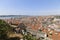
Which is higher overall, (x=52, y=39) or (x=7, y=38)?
(x=7, y=38)

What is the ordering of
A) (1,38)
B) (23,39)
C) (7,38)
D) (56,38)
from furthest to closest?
(56,38), (23,39), (7,38), (1,38)

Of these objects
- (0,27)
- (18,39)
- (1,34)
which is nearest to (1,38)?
(1,34)

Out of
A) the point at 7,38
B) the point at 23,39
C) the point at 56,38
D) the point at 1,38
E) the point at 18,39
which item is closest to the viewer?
the point at 1,38

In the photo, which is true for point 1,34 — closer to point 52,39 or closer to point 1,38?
point 1,38

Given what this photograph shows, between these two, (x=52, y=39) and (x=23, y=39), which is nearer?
(x=23, y=39)

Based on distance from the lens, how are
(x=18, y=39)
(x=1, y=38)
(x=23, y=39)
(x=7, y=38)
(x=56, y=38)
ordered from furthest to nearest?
(x=56, y=38)
(x=23, y=39)
(x=18, y=39)
(x=7, y=38)
(x=1, y=38)

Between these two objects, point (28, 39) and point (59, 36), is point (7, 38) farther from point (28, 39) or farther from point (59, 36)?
point (59, 36)

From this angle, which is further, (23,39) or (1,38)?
(23,39)

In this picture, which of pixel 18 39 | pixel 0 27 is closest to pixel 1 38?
pixel 0 27

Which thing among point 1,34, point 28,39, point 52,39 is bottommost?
point 52,39
